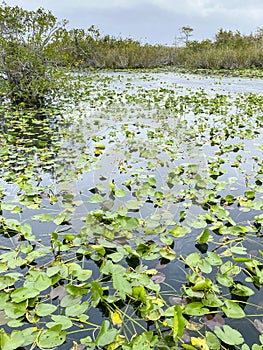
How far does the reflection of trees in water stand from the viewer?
2910 mm

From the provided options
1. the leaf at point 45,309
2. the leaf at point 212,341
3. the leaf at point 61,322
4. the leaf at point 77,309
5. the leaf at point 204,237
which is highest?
the leaf at point 204,237

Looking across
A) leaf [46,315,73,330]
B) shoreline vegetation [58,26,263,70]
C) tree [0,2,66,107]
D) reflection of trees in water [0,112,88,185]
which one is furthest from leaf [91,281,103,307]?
shoreline vegetation [58,26,263,70]

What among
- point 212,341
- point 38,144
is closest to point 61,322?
point 212,341

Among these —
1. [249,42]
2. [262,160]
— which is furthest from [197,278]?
[249,42]

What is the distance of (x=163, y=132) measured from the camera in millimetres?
4191

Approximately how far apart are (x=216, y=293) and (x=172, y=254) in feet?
1.03

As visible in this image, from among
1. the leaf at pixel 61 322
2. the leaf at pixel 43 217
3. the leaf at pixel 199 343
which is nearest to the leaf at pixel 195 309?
the leaf at pixel 199 343

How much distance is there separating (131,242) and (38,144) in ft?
7.25

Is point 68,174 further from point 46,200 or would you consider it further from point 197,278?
point 197,278

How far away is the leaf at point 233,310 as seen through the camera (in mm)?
1230

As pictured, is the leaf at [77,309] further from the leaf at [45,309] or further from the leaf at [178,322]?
the leaf at [178,322]

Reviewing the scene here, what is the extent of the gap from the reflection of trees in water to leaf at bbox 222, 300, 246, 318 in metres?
1.79

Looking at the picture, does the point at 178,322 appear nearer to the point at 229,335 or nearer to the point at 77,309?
the point at 229,335

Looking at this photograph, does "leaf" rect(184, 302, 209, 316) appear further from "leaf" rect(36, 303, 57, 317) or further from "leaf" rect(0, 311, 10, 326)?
"leaf" rect(0, 311, 10, 326)
